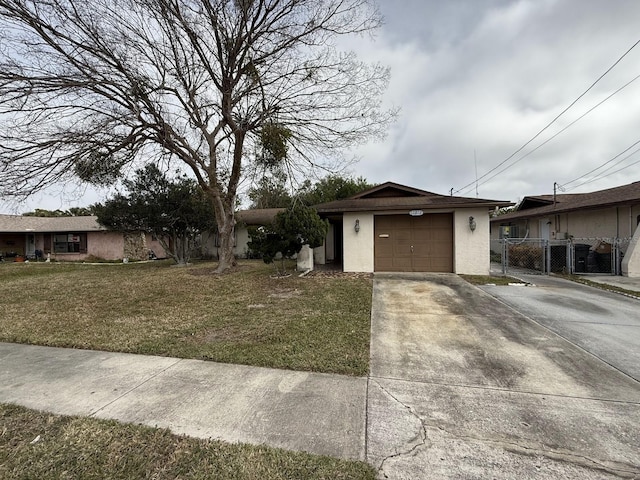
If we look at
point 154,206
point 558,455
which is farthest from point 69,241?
point 558,455

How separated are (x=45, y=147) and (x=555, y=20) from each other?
49.1 ft

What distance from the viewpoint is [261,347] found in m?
4.24

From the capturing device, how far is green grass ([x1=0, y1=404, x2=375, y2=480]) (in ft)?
6.46

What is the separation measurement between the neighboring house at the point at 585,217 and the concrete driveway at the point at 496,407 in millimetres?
10971

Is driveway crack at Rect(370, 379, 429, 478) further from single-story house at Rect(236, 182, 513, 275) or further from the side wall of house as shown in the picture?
the side wall of house

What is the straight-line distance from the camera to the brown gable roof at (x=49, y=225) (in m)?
21.0

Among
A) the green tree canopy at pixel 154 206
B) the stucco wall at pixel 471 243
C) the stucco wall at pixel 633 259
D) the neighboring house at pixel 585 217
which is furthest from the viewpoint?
the green tree canopy at pixel 154 206

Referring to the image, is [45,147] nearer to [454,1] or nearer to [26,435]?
[26,435]

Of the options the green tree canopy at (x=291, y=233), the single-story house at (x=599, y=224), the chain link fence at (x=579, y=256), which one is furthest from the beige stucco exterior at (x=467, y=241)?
the single-story house at (x=599, y=224)

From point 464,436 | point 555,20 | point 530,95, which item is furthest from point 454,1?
point 464,436

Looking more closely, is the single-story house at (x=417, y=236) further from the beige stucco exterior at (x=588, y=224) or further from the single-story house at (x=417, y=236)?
the beige stucco exterior at (x=588, y=224)

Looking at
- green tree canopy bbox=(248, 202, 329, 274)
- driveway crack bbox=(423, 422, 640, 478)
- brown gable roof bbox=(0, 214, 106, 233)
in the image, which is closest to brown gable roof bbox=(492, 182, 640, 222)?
green tree canopy bbox=(248, 202, 329, 274)

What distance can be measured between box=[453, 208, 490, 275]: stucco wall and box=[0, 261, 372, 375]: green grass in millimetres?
3659

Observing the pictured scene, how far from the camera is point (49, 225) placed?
2248 centimetres
